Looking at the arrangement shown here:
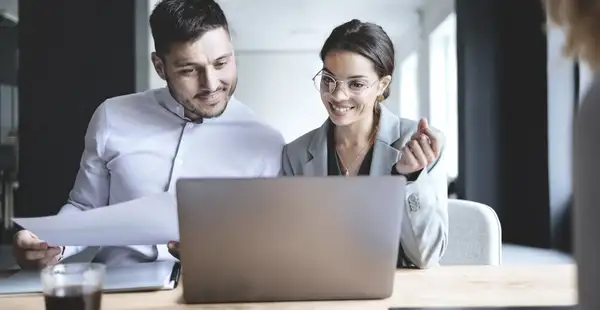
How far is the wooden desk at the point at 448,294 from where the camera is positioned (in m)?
0.97

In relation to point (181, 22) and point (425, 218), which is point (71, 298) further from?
point (181, 22)

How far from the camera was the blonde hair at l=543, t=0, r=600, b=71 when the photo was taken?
600 millimetres

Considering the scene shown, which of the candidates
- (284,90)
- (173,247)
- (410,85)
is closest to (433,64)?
(410,85)

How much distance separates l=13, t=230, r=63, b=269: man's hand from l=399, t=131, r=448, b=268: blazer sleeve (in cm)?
76

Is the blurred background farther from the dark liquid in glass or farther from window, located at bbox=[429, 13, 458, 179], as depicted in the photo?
the dark liquid in glass

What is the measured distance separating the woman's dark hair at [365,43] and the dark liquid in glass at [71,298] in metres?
1.02

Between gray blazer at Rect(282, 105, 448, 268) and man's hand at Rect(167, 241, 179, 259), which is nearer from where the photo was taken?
man's hand at Rect(167, 241, 179, 259)

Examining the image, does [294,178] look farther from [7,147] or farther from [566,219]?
[7,147]

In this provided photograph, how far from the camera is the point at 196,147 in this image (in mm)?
1741

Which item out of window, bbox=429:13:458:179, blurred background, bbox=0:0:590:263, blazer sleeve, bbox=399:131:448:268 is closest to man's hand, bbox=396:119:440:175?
blazer sleeve, bbox=399:131:448:268

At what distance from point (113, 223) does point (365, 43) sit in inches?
33.9

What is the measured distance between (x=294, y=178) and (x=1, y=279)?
0.67 m

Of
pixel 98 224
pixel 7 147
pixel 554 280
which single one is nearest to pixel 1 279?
pixel 98 224

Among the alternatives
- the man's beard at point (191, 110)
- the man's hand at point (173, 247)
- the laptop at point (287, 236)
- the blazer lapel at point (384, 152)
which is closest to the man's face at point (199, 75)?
the man's beard at point (191, 110)
